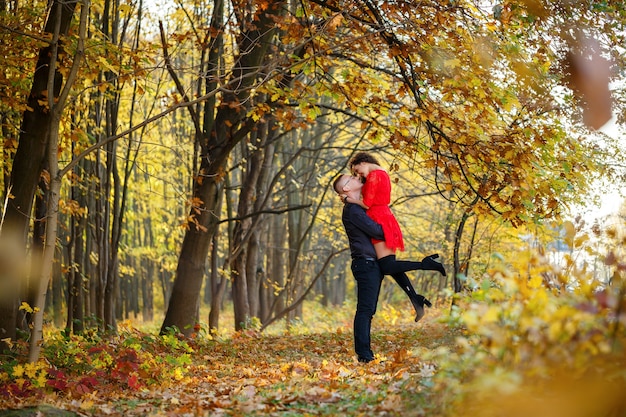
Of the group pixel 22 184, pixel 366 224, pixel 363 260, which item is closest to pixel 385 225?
pixel 366 224

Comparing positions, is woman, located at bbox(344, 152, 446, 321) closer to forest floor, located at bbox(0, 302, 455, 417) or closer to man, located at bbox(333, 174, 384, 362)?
man, located at bbox(333, 174, 384, 362)

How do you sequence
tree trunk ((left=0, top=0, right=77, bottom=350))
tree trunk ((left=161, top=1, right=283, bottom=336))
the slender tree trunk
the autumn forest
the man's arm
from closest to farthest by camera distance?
the autumn forest < the slender tree trunk < the man's arm < tree trunk ((left=0, top=0, right=77, bottom=350)) < tree trunk ((left=161, top=1, right=283, bottom=336))

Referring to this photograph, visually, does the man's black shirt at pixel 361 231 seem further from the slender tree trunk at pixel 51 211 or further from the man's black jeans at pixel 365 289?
the slender tree trunk at pixel 51 211

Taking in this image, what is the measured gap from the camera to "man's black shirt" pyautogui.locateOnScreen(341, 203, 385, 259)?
665 cm

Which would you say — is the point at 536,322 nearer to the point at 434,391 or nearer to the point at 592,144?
the point at 434,391

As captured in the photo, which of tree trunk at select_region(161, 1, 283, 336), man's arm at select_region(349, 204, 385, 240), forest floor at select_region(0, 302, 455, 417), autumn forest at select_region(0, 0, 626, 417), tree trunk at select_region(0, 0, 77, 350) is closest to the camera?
autumn forest at select_region(0, 0, 626, 417)

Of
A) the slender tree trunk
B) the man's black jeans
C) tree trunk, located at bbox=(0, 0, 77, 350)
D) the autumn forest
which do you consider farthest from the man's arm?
tree trunk, located at bbox=(0, 0, 77, 350)

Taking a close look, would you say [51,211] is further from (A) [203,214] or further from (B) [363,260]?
(A) [203,214]

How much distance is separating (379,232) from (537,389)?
3.75m

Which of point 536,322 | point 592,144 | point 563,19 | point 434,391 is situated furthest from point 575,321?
point 592,144

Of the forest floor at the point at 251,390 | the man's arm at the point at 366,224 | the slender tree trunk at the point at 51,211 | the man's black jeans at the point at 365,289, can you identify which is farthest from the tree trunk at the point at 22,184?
the man's black jeans at the point at 365,289

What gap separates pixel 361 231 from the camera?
6.70 meters

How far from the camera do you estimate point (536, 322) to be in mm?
2889

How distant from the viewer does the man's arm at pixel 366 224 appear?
261 inches
